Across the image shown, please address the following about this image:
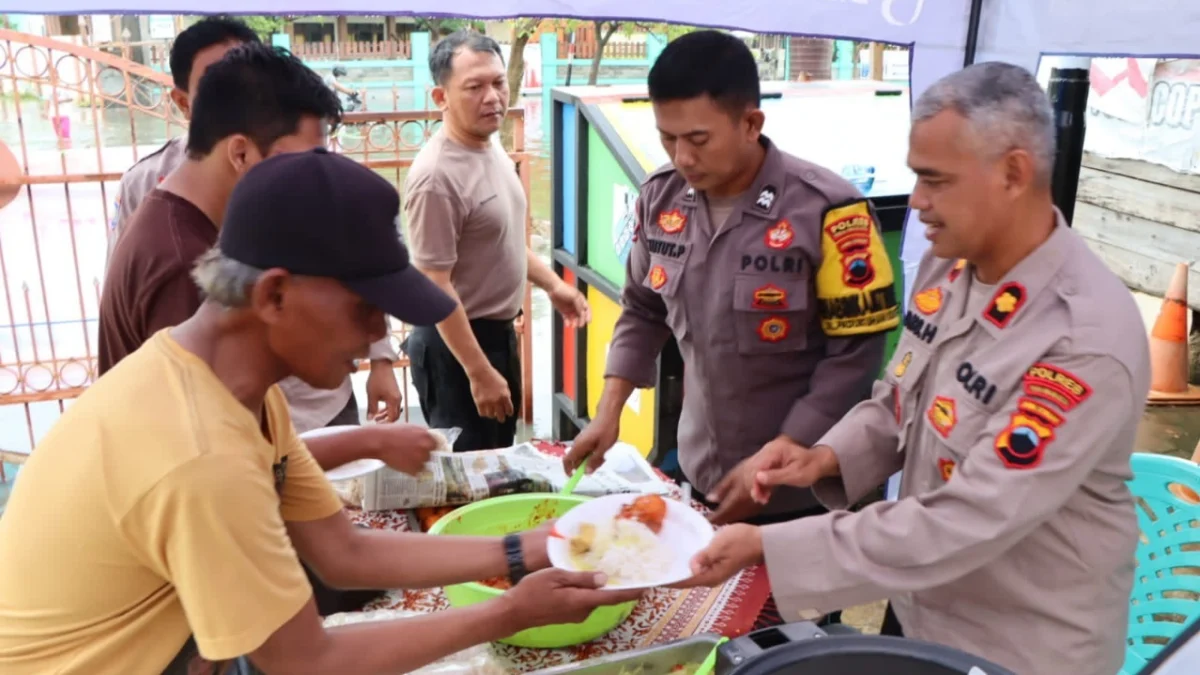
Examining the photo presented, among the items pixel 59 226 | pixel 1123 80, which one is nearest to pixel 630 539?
pixel 1123 80

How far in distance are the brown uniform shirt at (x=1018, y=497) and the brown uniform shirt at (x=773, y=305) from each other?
440mm

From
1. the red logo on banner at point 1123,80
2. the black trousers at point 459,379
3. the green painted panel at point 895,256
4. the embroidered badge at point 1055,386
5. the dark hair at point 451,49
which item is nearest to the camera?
the embroidered badge at point 1055,386

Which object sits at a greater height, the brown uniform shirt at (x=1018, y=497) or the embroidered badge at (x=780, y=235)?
the embroidered badge at (x=780, y=235)

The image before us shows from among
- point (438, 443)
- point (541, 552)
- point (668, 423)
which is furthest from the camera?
point (668, 423)

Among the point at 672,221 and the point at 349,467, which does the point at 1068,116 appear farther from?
the point at 349,467

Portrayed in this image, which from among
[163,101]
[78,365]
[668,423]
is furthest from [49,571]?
[163,101]

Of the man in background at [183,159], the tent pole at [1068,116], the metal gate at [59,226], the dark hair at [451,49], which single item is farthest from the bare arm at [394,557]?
the metal gate at [59,226]

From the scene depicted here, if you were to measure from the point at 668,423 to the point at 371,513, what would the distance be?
69.8 inches

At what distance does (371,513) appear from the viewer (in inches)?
80.4

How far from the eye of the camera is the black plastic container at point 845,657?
1176mm

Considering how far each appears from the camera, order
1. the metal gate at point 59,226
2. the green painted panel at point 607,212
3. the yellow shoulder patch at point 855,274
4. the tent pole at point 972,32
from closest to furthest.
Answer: the yellow shoulder patch at point 855,274 → the tent pole at point 972,32 → the green painted panel at point 607,212 → the metal gate at point 59,226

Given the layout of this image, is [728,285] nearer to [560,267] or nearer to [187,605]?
[187,605]

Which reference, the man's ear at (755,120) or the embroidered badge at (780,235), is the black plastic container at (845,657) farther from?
the man's ear at (755,120)

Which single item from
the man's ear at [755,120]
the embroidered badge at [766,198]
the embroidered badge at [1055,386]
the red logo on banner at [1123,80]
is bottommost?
the embroidered badge at [1055,386]
